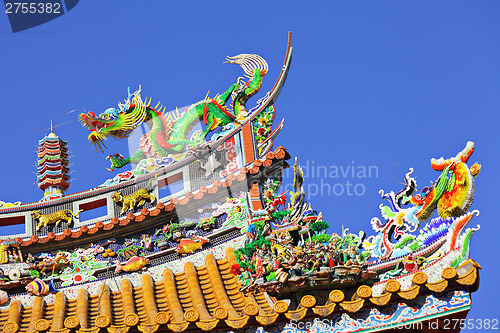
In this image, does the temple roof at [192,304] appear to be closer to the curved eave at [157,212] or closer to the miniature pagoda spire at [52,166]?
the curved eave at [157,212]

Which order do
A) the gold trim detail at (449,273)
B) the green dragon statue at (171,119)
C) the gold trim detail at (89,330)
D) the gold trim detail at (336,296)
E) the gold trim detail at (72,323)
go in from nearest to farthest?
the gold trim detail at (449,273) → the gold trim detail at (336,296) → the gold trim detail at (89,330) → the gold trim detail at (72,323) → the green dragon statue at (171,119)

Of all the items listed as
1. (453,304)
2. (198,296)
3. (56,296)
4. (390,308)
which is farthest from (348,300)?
(56,296)

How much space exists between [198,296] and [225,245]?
167 cm

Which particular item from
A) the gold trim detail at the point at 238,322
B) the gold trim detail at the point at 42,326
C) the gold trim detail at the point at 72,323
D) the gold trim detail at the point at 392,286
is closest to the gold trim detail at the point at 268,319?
the gold trim detail at the point at 238,322

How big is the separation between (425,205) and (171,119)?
6.90m

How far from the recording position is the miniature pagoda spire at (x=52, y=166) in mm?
20844

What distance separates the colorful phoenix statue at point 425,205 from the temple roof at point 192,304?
114 centimetres

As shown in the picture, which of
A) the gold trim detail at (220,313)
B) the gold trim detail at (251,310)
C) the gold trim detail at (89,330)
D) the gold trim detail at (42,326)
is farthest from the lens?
the gold trim detail at (42,326)

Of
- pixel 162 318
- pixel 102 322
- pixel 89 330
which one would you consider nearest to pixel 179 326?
pixel 162 318

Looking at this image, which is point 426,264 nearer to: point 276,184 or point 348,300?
point 348,300

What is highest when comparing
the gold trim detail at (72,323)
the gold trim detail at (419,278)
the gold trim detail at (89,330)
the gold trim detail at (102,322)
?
the gold trim detail at (72,323)

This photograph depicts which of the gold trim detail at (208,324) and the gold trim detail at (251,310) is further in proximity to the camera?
the gold trim detail at (208,324)

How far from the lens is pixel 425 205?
50.3 feet

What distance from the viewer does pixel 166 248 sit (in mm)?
18406
